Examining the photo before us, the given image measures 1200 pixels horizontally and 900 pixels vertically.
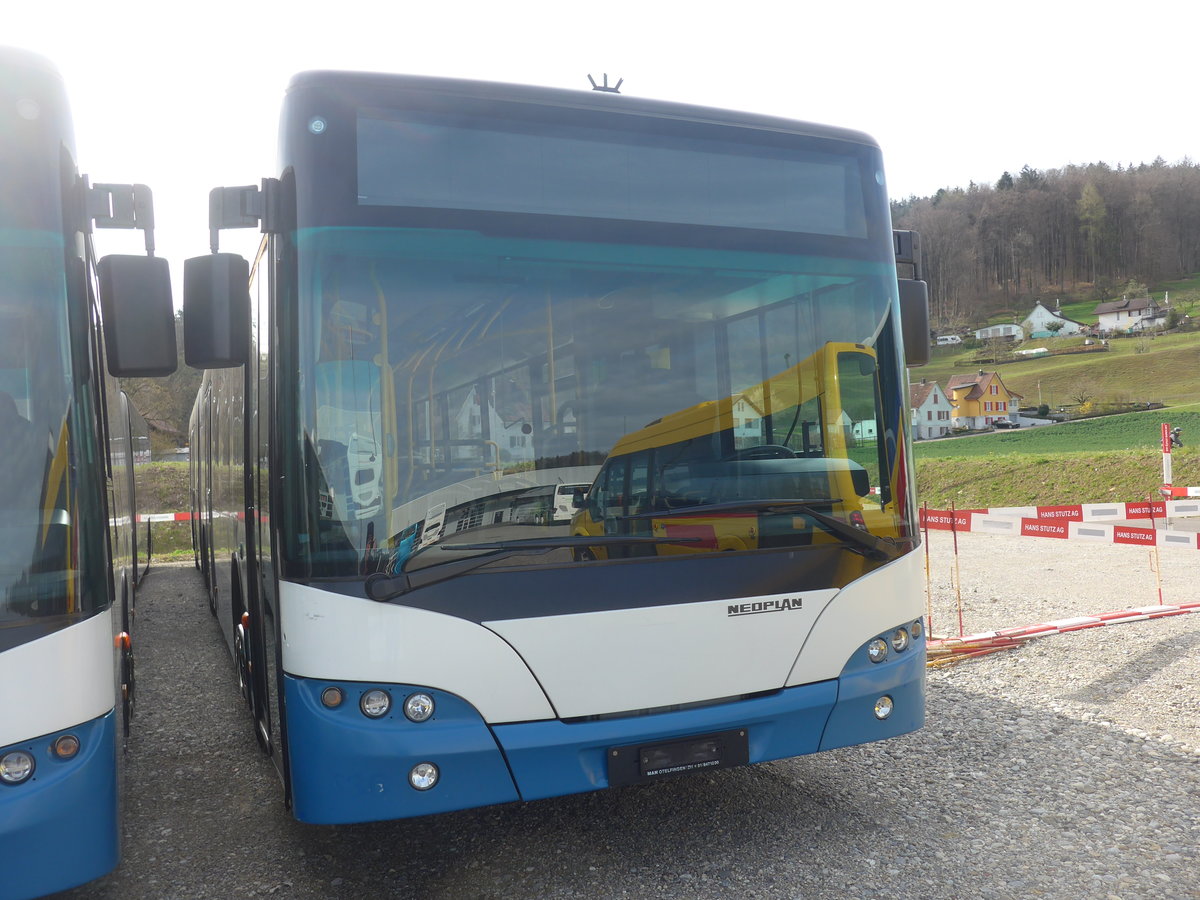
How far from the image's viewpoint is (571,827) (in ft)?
15.0

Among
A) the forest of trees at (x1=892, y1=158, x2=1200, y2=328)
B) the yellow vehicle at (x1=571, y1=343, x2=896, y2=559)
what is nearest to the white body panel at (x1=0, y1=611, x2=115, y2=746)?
the yellow vehicle at (x1=571, y1=343, x2=896, y2=559)

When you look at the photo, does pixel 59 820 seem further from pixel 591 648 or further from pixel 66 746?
pixel 591 648

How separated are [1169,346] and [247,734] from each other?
98924mm

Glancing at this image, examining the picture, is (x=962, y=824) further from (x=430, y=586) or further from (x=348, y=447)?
(x=348, y=447)

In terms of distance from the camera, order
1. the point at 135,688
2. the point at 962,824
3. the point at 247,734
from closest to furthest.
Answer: the point at 962,824 < the point at 247,734 < the point at 135,688

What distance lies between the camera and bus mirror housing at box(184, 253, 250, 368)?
3412 mm

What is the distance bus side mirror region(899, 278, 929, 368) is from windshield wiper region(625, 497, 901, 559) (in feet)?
3.45

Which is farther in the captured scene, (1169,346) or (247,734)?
(1169,346)

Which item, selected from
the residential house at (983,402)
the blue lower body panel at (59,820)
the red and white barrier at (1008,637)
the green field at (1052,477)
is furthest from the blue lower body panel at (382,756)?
the residential house at (983,402)

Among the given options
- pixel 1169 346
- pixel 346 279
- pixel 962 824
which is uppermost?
pixel 1169 346

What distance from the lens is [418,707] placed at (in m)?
3.45

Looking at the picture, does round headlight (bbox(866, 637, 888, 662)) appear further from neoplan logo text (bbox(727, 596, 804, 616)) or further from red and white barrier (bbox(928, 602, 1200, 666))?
red and white barrier (bbox(928, 602, 1200, 666))

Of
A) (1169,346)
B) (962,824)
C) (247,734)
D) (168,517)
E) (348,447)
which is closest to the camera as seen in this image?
(348,447)

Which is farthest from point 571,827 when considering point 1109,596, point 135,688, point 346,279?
point 1109,596
